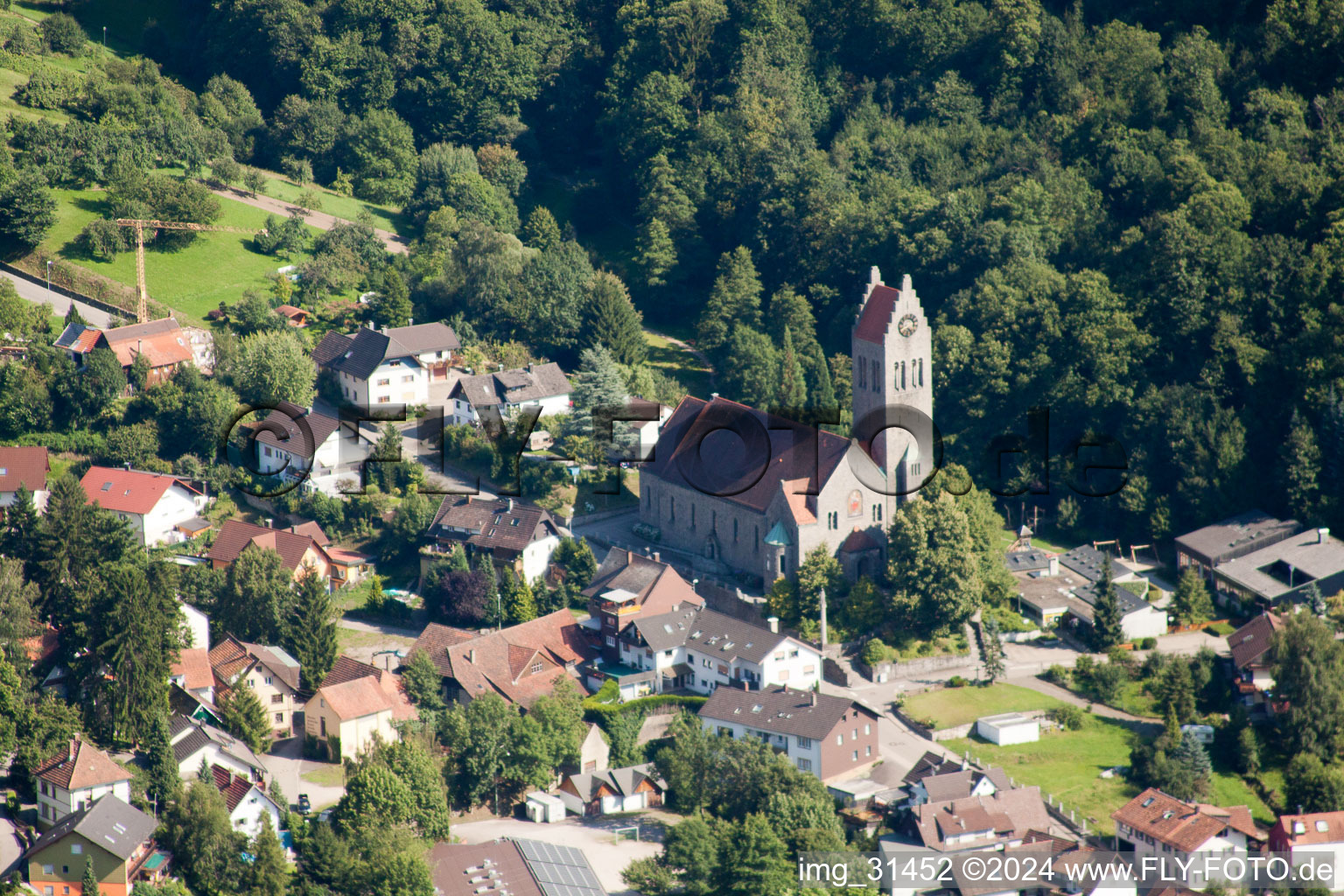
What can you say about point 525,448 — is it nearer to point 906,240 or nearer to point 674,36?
point 906,240

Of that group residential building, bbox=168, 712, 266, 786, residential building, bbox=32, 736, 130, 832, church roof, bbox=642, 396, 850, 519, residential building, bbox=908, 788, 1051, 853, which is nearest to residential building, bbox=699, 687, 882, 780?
residential building, bbox=908, 788, 1051, 853

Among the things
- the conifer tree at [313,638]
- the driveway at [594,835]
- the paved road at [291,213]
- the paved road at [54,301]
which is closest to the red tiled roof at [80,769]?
the conifer tree at [313,638]

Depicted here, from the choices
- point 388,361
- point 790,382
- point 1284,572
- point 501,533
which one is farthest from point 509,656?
point 1284,572

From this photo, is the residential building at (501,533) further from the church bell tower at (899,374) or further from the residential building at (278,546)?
the church bell tower at (899,374)

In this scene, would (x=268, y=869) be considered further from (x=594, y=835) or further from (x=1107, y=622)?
(x=1107, y=622)

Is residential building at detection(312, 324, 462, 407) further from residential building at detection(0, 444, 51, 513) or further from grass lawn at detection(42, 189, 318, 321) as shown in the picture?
residential building at detection(0, 444, 51, 513)
